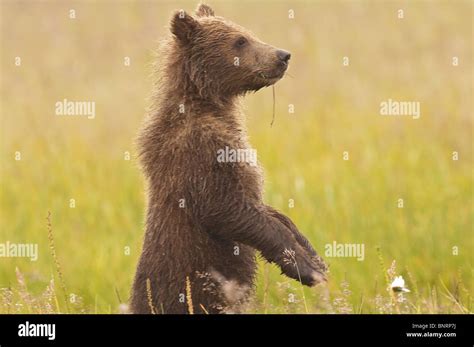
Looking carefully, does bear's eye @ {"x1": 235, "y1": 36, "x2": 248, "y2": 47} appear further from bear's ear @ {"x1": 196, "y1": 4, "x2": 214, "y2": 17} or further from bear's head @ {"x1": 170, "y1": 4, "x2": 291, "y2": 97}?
bear's ear @ {"x1": 196, "y1": 4, "x2": 214, "y2": 17}

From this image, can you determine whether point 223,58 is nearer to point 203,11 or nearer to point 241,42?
point 241,42

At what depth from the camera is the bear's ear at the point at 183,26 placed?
311 inches

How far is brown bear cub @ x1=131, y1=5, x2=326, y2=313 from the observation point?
7539mm

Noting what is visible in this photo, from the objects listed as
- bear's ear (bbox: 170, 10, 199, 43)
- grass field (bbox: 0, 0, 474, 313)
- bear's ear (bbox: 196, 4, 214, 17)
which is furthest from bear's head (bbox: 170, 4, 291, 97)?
grass field (bbox: 0, 0, 474, 313)

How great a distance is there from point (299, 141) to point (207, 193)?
8276 mm

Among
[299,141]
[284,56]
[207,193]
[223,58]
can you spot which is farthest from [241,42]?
[299,141]

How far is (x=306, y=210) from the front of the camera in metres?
13.8

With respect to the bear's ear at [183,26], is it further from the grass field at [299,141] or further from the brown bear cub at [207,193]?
the grass field at [299,141]

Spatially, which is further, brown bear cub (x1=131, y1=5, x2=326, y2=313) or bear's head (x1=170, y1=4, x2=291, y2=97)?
bear's head (x1=170, y1=4, x2=291, y2=97)

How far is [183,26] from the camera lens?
7.95 metres

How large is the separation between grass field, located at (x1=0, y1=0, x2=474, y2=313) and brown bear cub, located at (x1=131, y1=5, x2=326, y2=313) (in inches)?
52.3

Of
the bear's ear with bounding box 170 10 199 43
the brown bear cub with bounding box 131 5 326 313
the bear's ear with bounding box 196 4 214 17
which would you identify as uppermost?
the bear's ear with bounding box 196 4 214 17
